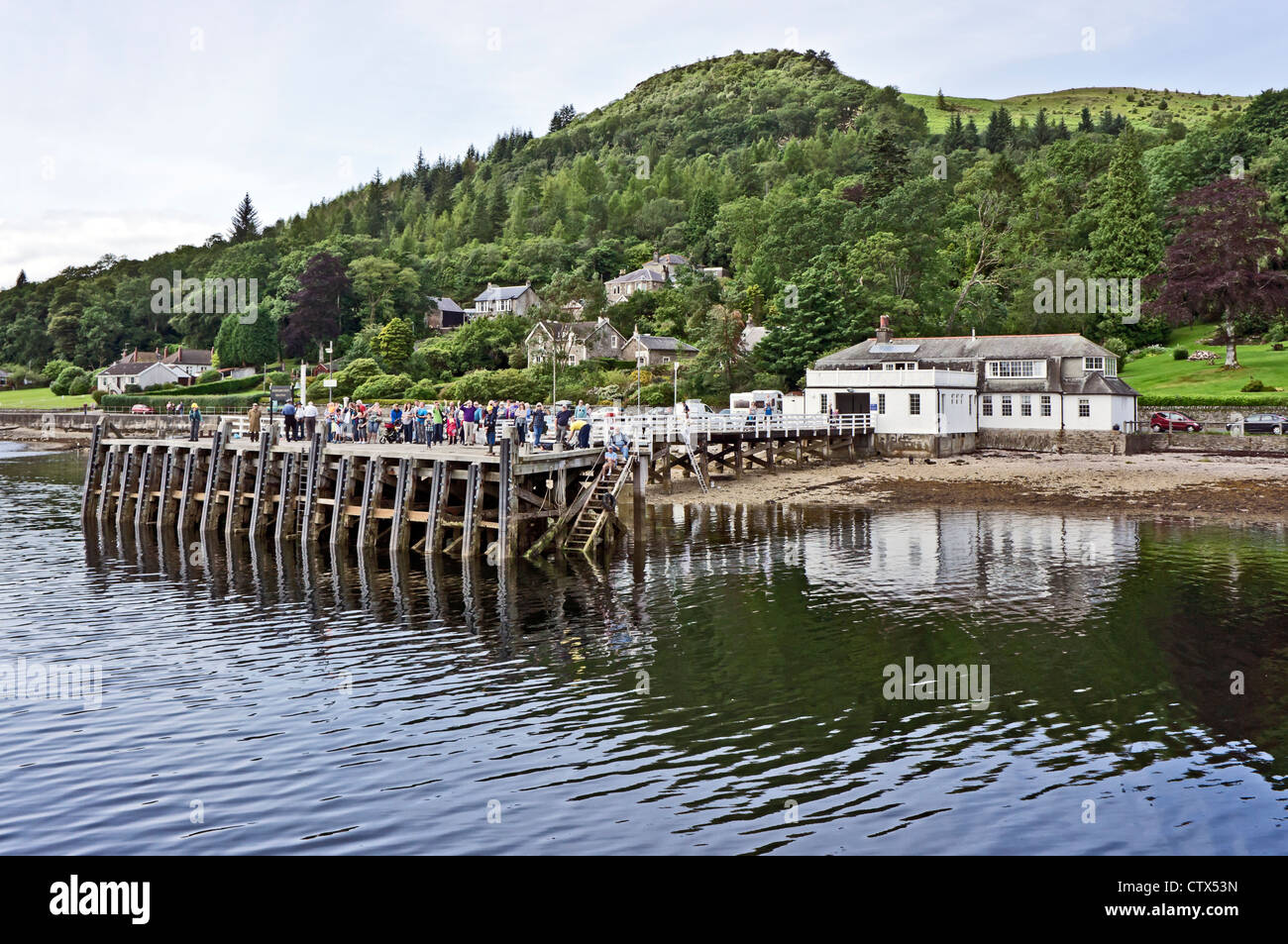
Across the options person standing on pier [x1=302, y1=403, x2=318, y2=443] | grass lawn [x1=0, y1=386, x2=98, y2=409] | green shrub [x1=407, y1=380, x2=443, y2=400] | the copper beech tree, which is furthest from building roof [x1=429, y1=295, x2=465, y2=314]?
person standing on pier [x1=302, y1=403, x2=318, y2=443]

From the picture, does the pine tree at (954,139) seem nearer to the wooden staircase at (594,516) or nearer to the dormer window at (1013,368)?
the dormer window at (1013,368)

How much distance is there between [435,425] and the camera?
4366 centimetres

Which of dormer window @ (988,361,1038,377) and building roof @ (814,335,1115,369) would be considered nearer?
building roof @ (814,335,1115,369)

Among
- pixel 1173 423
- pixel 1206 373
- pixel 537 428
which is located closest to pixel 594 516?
pixel 537 428

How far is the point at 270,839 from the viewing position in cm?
1431

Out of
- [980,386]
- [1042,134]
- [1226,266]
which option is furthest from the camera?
[1042,134]

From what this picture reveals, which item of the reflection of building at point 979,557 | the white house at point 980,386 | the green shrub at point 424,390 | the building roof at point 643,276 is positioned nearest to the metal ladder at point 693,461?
the reflection of building at point 979,557

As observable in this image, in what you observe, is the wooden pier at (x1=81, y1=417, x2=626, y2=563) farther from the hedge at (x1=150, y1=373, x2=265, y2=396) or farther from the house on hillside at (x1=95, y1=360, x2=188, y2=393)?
the house on hillside at (x1=95, y1=360, x2=188, y2=393)

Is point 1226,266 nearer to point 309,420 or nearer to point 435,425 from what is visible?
point 435,425

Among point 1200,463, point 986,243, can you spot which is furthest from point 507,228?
point 1200,463

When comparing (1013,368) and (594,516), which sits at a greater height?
(1013,368)

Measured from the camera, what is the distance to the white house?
62.1 metres

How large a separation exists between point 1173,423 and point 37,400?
13412cm

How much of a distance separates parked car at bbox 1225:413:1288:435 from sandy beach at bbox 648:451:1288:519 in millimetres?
5038
